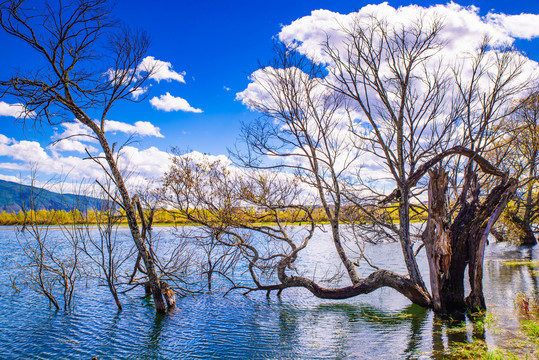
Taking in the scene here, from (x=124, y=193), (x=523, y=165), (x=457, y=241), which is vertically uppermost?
(x=523, y=165)

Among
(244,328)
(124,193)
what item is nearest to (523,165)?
(244,328)

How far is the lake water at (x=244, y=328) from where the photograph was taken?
8.55 meters

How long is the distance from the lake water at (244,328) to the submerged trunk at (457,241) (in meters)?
0.84

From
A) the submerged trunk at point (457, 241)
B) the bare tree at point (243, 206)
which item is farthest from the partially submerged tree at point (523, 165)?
the bare tree at point (243, 206)

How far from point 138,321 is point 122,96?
288 inches

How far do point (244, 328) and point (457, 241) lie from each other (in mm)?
6848

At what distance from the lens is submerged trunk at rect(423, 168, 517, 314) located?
30.1 feet

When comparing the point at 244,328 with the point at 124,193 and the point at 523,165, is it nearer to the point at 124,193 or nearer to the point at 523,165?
the point at 124,193

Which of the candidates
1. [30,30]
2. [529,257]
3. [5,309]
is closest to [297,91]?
[30,30]

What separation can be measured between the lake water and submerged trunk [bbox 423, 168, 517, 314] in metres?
0.84

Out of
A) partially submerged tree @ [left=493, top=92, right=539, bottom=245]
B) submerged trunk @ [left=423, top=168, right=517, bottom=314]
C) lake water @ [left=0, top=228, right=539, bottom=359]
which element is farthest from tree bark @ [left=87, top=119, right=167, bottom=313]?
partially submerged tree @ [left=493, top=92, right=539, bottom=245]

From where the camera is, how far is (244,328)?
1057cm

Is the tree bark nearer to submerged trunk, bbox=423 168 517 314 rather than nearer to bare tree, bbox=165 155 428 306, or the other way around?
bare tree, bbox=165 155 428 306

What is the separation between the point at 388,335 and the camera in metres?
9.43
